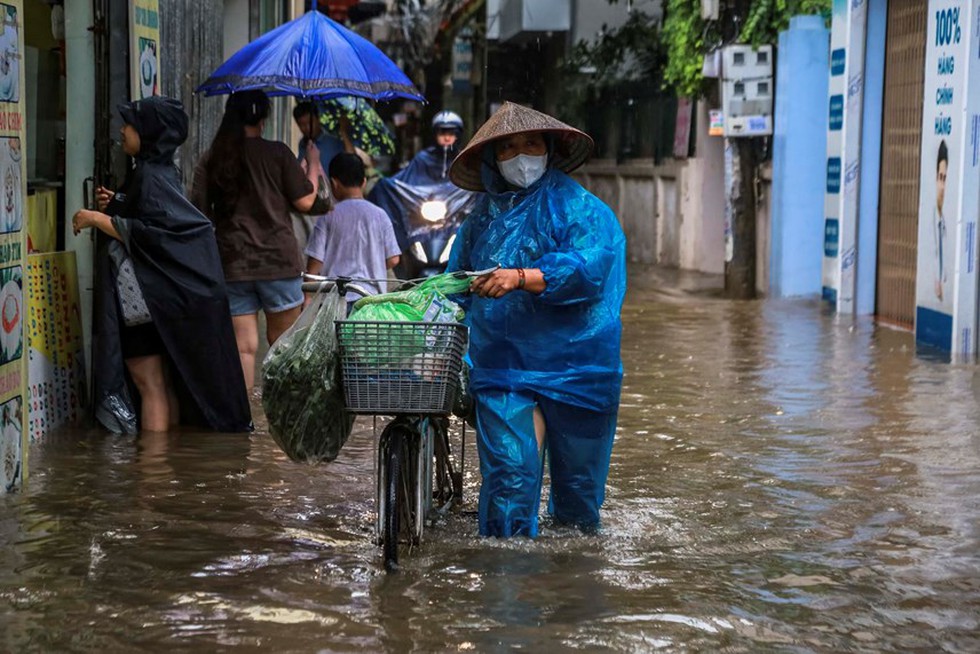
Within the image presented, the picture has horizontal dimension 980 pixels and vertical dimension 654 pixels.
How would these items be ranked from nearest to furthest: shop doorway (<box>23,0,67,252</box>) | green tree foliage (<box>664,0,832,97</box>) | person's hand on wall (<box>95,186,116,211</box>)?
person's hand on wall (<box>95,186,116,211</box>), shop doorway (<box>23,0,67,252</box>), green tree foliage (<box>664,0,832,97</box>)

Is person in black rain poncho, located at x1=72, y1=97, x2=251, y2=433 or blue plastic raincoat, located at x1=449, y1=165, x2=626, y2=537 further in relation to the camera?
person in black rain poncho, located at x1=72, y1=97, x2=251, y2=433

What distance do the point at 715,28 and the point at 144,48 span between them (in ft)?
34.4

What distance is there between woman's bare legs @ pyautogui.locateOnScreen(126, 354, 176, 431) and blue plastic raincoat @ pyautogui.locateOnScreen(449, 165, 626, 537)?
3.08m

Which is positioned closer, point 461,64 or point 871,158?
point 871,158

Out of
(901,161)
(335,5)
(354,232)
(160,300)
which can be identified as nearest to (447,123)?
(354,232)

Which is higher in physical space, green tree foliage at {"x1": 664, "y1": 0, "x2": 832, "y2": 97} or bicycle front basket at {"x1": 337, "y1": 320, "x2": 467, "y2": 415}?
green tree foliage at {"x1": 664, "y1": 0, "x2": 832, "y2": 97}

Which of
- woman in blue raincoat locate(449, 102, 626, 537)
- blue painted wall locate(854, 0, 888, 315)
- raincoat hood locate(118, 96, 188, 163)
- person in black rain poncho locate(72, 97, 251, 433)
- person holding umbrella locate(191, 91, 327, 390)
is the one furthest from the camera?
blue painted wall locate(854, 0, 888, 315)

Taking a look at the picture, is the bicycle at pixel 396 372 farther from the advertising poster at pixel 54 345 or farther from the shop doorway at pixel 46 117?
the shop doorway at pixel 46 117

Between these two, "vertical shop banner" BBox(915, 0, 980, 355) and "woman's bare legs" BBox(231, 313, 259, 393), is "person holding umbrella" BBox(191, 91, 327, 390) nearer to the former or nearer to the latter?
"woman's bare legs" BBox(231, 313, 259, 393)

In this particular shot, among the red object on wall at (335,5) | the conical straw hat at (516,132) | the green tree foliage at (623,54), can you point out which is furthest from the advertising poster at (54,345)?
the green tree foliage at (623,54)

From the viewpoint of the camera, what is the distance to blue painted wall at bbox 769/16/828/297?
56.5 ft

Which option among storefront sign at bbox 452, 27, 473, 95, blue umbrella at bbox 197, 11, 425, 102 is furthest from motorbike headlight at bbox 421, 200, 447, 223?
storefront sign at bbox 452, 27, 473, 95

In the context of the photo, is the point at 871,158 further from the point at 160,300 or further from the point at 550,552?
the point at 550,552

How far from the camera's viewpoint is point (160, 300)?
8.59m
